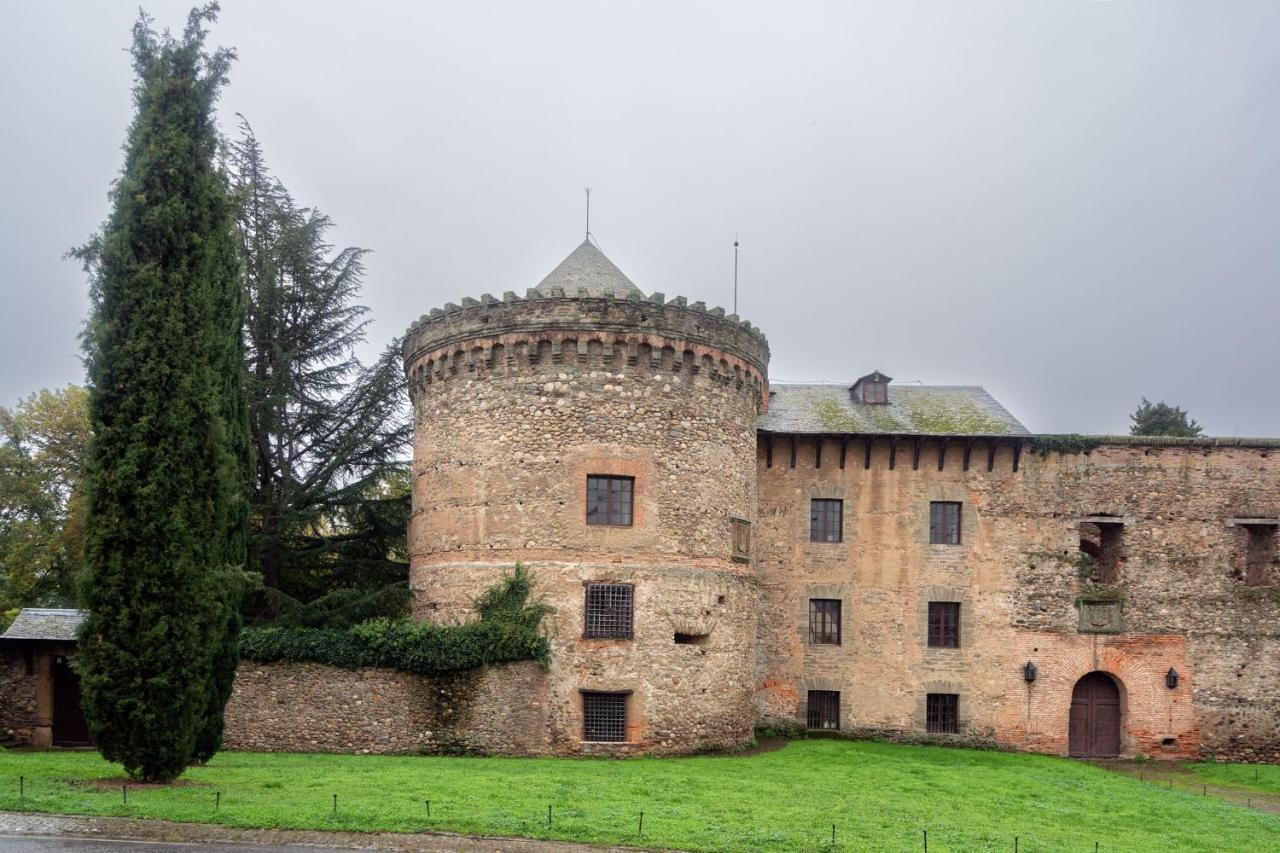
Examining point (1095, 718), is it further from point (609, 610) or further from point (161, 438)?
point (161, 438)

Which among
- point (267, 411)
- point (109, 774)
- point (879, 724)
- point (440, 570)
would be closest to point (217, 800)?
point (109, 774)

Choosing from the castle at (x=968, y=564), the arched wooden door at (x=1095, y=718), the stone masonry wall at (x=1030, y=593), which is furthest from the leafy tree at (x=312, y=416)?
the arched wooden door at (x=1095, y=718)

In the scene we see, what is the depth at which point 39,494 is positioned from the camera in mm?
35625

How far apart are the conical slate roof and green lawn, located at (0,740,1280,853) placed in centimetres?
1038

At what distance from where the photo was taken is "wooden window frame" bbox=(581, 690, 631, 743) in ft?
69.0

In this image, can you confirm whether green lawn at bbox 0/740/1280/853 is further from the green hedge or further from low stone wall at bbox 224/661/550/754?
the green hedge

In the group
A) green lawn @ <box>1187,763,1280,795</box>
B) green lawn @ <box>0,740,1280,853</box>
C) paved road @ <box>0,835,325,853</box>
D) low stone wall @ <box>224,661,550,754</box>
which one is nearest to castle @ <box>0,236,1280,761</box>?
low stone wall @ <box>224,661,550,754</box>

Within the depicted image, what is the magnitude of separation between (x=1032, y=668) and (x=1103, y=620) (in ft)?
7.57

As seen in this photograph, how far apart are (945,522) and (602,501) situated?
1064 centimetres

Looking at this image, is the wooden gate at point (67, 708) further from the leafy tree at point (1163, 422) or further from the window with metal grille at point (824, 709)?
the leafy tree at point (1163, 422)

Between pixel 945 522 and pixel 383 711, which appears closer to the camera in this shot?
pixel 383 711

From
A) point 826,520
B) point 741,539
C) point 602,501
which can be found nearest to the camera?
point 602,501

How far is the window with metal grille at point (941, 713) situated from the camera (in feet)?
87.0

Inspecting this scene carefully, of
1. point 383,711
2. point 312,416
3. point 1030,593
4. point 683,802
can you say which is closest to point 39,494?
point 312,416
